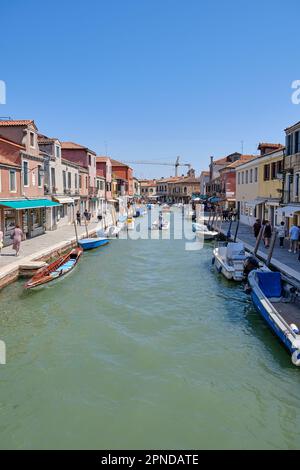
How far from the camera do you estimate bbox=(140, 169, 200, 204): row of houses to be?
112194 mm

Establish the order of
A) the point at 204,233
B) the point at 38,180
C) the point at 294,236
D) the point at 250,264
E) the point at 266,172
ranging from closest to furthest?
the point at 250,264 < the point at 294,236 < the point at 38,180 < the point at 266,172 < the point at 204,233

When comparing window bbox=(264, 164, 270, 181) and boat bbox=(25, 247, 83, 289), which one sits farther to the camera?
window bbox=(264, 164, 270, 181)

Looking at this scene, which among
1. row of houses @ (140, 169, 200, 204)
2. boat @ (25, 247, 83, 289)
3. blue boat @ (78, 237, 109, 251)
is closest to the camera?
boat @ (25, 247, 83, 289)

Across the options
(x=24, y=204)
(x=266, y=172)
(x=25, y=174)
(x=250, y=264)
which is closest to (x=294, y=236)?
(x=250, y=264)

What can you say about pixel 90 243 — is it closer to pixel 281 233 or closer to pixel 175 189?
pixel 281 233

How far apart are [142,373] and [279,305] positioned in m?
4.96

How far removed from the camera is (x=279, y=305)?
1107 centimetres

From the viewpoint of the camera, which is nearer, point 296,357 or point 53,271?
point 296,357

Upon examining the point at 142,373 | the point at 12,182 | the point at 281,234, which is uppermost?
the point at 12,182

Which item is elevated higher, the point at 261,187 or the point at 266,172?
the point at 266,172

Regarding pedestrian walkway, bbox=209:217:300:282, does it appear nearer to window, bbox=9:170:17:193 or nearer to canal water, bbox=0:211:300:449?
canal water, bbox=0:211:300:449

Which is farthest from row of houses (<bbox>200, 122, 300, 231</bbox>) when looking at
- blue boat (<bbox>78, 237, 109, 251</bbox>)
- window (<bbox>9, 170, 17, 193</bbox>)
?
window (<bbox>9, 170, 17, 193</bbox>)

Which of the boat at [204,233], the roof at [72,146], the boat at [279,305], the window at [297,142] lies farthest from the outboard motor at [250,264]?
the roof at [72,146]

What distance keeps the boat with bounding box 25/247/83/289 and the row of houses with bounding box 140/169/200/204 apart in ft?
275
